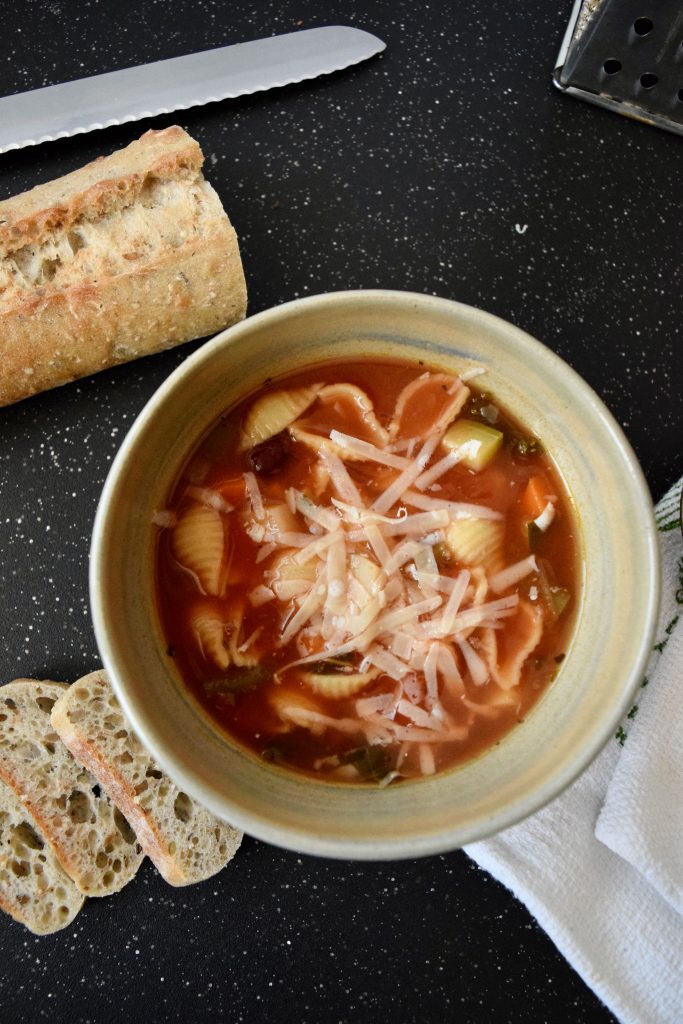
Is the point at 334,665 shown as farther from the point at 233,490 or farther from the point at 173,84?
the point at 173,84

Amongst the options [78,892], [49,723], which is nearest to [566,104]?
[49,723]

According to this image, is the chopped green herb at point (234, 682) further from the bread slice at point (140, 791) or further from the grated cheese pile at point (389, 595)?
the bread slice at point (140, 791)

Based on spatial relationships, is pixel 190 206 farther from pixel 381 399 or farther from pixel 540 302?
pixel 540 302

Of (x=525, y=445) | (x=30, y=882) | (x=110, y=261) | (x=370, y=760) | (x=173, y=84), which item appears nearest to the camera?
(x=370, y=760)

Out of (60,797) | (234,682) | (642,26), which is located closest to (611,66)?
(642,26)

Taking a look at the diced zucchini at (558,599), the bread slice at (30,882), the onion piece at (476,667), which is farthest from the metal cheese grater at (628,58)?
the bread slice at (30,882)

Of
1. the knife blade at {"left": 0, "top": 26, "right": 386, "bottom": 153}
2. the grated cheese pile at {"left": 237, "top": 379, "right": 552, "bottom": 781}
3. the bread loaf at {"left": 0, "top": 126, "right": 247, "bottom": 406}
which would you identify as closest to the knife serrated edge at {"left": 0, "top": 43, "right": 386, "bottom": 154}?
the knife blade at {"left": 0, "top": 26, "right": 386, "bottom": 153}
